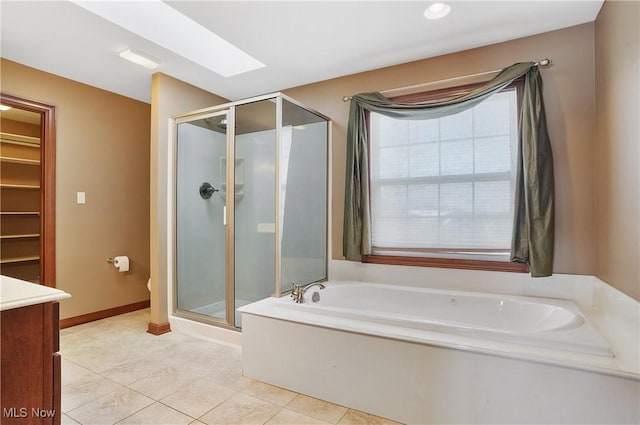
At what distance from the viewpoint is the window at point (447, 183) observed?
247cm

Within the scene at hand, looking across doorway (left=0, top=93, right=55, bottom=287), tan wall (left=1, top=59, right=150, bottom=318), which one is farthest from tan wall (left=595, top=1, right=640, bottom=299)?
doorway (left=0, top=93, right=55, bottom=287)

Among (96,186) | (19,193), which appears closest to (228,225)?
(96,186)

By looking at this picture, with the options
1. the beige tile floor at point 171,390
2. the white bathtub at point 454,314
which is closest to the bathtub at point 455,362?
the white bathtub at point 454,314

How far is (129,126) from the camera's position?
368 cm

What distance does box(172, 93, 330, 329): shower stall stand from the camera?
2713mm

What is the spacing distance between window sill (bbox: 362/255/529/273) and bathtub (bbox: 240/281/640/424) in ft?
0.68

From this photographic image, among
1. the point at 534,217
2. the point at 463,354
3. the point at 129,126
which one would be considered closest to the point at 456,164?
the point at 534,217

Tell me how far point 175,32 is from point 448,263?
2.80 metres

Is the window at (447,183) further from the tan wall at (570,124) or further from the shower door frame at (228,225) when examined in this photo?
the shower door frame at (228,225)

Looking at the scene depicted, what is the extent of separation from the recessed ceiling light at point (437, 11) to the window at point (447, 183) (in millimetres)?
654

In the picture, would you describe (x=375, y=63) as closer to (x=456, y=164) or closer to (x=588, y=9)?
(x=456, y=164)

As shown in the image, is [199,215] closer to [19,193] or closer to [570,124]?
[19,193]

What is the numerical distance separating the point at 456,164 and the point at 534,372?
160 cm

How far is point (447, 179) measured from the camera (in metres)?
2.65
